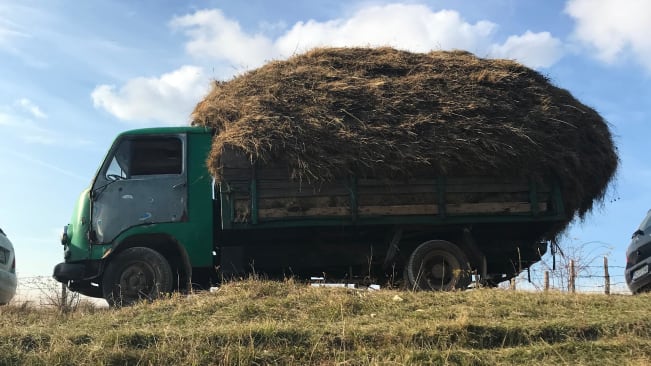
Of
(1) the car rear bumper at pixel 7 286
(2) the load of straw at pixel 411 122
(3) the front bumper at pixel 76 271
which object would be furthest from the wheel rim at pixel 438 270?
(1) the car rear bumper at pixel 7 286

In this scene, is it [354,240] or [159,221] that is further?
[354,240]

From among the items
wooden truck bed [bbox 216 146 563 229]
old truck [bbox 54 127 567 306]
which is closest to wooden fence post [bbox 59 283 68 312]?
old truck [bbox 54 127 567 306]

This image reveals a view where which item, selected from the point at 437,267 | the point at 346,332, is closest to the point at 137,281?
the point at 346,332

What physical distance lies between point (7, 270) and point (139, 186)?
2089mm

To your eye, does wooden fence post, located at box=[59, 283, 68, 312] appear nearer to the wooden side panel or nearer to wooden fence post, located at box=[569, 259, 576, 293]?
the wooden side panel

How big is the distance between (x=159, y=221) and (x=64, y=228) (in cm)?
151

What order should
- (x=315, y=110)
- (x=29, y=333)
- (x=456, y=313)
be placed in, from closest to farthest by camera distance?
(x=29, y=333) → (x=456, y=313) → (x=315, y=110)

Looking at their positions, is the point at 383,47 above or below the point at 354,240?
above

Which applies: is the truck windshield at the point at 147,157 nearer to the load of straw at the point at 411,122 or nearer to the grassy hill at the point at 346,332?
the load of straw at the point at 411,122

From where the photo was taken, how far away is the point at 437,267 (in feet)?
27.6

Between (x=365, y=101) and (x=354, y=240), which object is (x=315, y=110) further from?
(x=354, y=240)

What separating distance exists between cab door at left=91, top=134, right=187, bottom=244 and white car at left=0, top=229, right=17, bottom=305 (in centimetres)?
121

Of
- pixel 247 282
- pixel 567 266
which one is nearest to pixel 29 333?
pixel 247 282

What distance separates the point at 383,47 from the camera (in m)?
9.38
